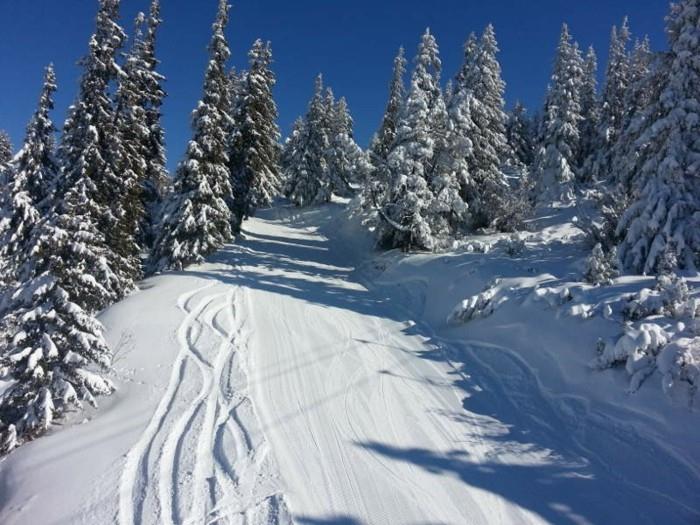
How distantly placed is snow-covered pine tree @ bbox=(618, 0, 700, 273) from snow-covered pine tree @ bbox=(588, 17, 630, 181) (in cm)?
1964

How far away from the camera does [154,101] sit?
2114cm

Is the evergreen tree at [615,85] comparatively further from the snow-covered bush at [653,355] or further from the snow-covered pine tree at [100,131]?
the snow-covered pine tree at [100,131]

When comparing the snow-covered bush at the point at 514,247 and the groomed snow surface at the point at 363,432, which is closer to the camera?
the groomed snow surface at the point at 363,432

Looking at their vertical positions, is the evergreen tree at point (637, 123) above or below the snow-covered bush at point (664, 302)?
above

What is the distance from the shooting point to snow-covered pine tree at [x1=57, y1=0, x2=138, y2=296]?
14.4 metres

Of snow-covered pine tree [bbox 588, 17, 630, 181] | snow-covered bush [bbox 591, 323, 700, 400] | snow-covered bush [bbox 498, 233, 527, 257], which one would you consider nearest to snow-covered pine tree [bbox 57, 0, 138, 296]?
snow-covered bush [bbox 498, 233, 527, 257]

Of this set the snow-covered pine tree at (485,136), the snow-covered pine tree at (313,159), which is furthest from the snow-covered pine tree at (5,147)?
the snow-covered pine tree at (485,136)

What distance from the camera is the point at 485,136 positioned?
79.4 ft

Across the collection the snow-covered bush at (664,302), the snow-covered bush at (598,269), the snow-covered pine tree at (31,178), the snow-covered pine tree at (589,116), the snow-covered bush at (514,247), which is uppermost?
the snow-covered pine tree at (589,116)

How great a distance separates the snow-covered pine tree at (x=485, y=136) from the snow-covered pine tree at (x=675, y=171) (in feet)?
31.3

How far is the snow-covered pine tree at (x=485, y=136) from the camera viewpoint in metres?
23.2

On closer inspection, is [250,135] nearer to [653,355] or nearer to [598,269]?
[598,269]

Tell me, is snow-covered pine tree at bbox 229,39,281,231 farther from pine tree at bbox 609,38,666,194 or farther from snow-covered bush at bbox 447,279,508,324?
pine tree at bbox 609,38,666,194

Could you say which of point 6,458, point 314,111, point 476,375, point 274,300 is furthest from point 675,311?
point 314,111
